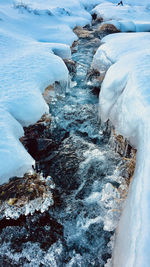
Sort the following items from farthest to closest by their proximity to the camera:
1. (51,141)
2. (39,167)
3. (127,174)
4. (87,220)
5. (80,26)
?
(80,26) < (51,141) < (39,167) < (127,174) < (87,220)

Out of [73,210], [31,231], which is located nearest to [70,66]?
[73,210]

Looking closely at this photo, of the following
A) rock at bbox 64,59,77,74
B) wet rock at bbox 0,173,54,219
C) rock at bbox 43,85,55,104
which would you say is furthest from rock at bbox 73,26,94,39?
wet rock at bbox 0,173,54,219

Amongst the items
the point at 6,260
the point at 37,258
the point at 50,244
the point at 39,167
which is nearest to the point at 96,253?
the point at 50,244

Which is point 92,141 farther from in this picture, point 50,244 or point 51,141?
point 50,244

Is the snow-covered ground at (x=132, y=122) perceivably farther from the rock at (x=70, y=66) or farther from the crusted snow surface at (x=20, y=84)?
the crusted snow surface at (x=20, y=84)

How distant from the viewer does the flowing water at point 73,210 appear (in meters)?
1.66

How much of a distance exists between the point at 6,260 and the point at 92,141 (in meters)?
2.14

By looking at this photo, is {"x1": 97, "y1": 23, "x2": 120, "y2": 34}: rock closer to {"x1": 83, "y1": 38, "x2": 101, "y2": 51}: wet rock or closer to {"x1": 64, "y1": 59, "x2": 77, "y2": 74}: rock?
{"x1": 83, "y1": 38, "x2": 101, "y2": 51}: wet rock

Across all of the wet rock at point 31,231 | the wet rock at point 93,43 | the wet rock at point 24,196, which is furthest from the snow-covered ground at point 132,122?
the wet rock at point 93,43

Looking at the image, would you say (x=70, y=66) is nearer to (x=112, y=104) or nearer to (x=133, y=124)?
(x=112, y=104)

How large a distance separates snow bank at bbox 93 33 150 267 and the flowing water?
1.09ft

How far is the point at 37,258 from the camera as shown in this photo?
63.9 inches

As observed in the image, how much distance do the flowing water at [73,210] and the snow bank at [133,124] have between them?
33 centimetres

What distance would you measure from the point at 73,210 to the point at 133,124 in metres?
1.27
